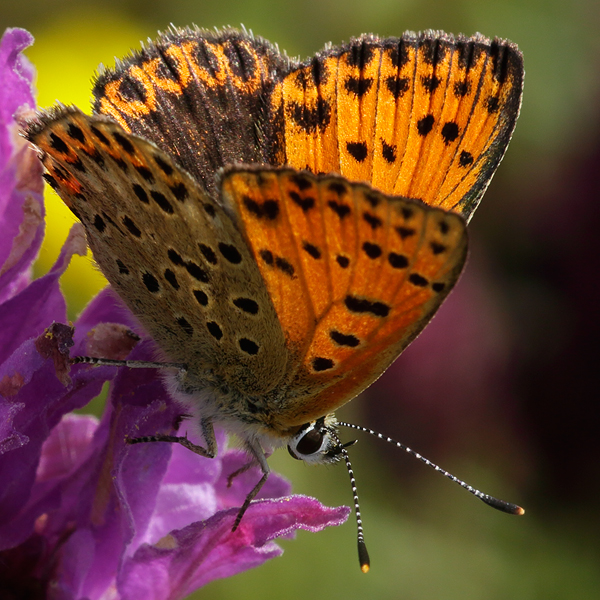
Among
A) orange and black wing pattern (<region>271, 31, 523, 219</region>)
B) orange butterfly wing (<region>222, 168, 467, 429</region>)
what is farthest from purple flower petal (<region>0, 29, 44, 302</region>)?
orange and black wing pattern (<region>271, 31, 523, 219</region>)

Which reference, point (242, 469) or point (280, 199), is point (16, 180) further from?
point (242, 469)

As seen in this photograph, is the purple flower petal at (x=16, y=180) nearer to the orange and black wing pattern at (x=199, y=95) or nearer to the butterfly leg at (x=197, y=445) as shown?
the orange and black wing pattern at (x=199, y=95)

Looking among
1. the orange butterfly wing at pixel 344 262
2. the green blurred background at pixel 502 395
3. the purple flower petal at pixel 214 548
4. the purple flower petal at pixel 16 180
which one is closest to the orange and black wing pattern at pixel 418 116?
the orange butterfly wing at pixel 344 262

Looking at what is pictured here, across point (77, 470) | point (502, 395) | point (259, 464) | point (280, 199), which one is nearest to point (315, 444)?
point (259, 464)

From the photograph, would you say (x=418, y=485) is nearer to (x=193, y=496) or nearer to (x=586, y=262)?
(x=586, y=262)

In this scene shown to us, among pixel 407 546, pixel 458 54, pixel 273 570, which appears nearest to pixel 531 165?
pixel 407 546

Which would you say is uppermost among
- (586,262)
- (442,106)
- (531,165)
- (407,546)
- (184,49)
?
(184,49)
